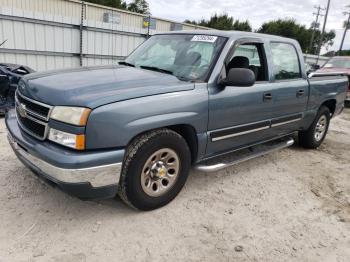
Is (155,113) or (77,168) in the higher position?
(155,113)

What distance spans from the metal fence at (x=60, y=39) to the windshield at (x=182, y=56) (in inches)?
234

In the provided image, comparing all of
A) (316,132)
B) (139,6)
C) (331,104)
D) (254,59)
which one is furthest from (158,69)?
(139,6)

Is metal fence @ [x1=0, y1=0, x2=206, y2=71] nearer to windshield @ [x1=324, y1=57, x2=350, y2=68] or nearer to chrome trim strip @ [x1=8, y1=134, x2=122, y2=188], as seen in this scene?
chrome trim strip @ [x1=8, y1=134, x2=122, y2=188]

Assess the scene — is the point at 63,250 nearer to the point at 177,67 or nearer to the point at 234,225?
the point at 234,225

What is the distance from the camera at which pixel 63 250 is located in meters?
2.62

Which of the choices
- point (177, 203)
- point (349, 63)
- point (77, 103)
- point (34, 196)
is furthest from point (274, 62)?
point (349, 63)

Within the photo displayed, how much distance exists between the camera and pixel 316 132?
19.0 ft

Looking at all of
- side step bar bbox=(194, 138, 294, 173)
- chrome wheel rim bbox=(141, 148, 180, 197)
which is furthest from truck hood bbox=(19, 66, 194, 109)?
side step bar bbox=(194, 138, 294, 173)

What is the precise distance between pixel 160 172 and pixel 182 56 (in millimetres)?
1391

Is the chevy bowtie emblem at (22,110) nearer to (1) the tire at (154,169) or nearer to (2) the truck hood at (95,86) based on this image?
(2) the truck hood at (95,86)

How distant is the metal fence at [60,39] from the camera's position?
8.67 meters

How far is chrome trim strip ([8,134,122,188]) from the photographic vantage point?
8.41 ft

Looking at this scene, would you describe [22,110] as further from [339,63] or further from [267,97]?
[339,63]

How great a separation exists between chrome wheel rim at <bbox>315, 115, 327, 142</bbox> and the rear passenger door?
911mm
